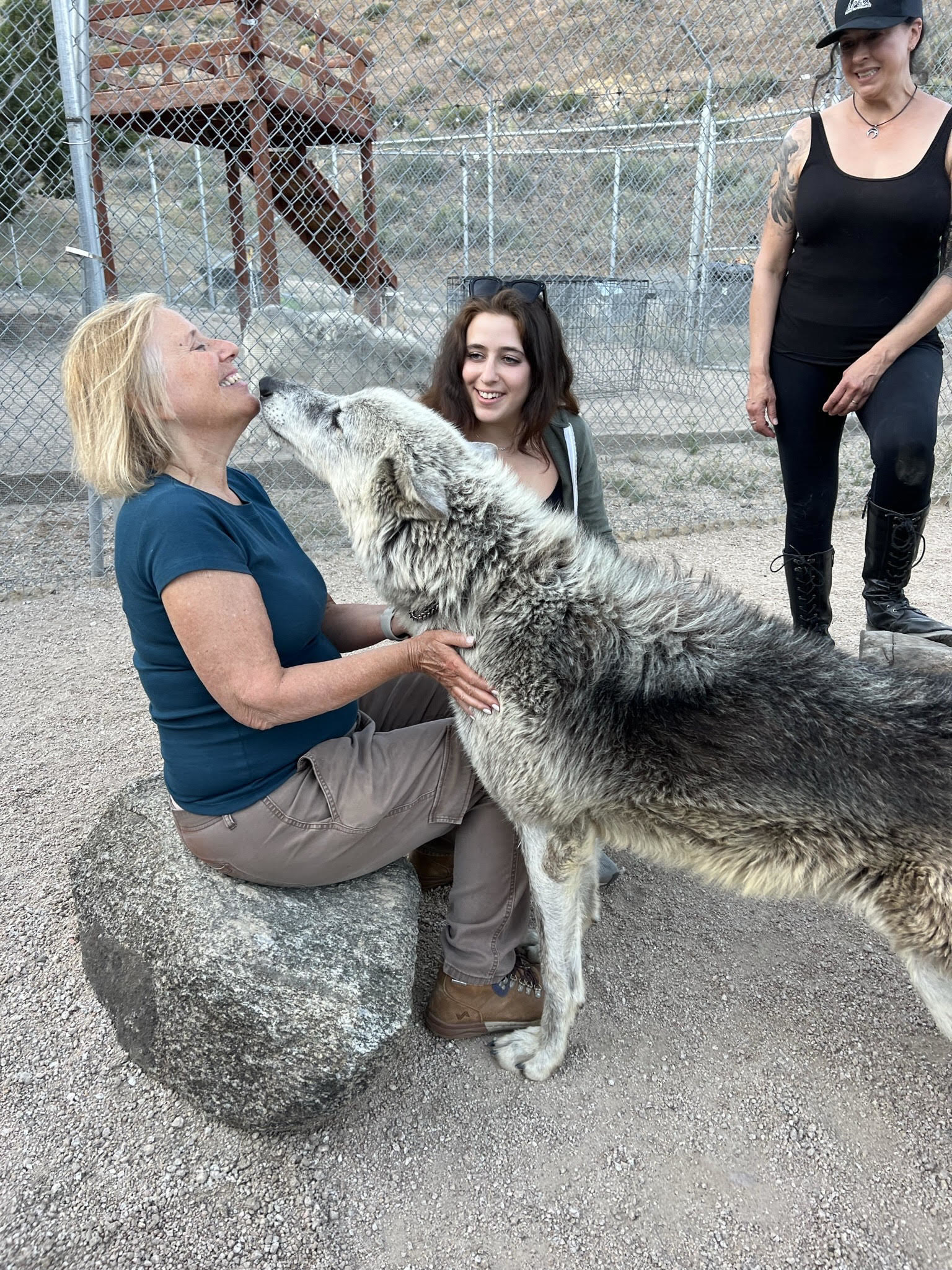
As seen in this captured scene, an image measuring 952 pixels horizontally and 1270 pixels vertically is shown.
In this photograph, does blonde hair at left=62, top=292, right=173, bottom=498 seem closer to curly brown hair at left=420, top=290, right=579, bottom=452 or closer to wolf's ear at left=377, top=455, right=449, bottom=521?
wolf's ear at left=377, top=455, right=449, bottom=521

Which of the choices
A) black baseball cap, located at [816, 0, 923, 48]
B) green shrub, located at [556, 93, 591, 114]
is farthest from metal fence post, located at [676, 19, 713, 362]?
black baseball cap, located at [816, 0, 923, 48]

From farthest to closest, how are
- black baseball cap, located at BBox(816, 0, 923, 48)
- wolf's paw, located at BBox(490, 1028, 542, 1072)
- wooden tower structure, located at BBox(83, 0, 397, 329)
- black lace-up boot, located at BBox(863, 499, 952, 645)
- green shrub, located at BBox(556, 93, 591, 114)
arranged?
green shrub, located at BBox(556, 93, 591, 114) → wooden tower structure, located at BBox(83, 0, 397, 329) → black lace-up boot, located at BBox(863, 499, 952, 645) → black baseball cap, located at BBox(816, 0, 923, 48) → wolf's paw, located at BBox(490, 1028, 542, 1072)

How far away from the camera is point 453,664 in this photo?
2.38 m

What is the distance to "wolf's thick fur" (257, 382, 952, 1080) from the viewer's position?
208 centimetres

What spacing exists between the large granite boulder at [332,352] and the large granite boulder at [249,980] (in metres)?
6.40

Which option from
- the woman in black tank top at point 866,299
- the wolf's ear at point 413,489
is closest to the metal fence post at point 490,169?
the woman in black tank top at point 866,299

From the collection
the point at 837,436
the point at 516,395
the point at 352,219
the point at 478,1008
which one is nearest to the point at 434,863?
the point at 478,1008

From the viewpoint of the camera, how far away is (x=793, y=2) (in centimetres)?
1305

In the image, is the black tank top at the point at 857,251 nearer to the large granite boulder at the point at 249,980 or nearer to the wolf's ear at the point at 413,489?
the wolf's ear at the point at 413,489

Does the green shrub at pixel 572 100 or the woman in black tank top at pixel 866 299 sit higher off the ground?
the green shrub at pixel 572 100

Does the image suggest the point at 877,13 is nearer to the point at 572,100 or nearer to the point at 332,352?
the point at 332,352

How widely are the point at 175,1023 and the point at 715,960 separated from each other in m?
1.91

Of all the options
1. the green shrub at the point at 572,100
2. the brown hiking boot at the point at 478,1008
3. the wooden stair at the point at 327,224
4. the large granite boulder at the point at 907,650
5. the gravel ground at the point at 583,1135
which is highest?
the green shrub at the point at 572,100

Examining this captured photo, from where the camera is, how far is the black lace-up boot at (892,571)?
135 inches
